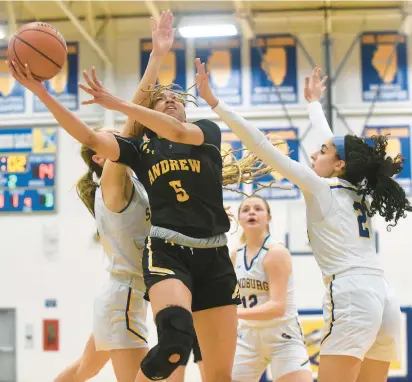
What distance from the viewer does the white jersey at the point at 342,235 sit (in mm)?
3910

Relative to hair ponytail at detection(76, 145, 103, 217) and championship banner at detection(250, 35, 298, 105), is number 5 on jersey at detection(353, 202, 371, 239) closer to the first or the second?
hair ponytail at detection(76, 145, 103, 217)

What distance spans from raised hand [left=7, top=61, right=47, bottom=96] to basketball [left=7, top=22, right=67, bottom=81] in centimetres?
5

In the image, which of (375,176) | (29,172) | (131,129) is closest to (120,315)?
(131,129)

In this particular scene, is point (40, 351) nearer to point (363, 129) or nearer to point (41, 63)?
point (363, 129)

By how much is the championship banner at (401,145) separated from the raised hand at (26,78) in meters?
7.25

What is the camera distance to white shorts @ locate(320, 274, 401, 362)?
371 cm

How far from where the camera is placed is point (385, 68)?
1017 centimetres

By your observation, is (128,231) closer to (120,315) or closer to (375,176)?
(120,315)

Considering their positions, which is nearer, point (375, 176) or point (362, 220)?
point (362, 220)

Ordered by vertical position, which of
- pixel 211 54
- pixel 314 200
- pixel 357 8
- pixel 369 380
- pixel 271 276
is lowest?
pixel 369 380

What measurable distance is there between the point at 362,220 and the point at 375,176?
29cm

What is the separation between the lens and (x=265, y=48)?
34.0 feet

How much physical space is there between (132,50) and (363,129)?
3657 mm

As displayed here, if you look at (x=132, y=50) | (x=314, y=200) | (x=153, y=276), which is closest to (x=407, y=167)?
(x=132, y=50)
